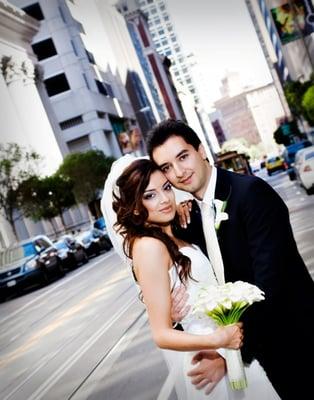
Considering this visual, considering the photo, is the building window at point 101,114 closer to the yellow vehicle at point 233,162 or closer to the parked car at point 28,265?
the yellow vehicle at point 233,162

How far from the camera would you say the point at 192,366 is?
2.71 meters

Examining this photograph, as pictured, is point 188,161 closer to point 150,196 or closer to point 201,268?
point 150,196

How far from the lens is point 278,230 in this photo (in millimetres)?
2506

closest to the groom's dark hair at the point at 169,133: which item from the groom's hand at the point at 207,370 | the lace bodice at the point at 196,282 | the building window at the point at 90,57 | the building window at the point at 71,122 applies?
the lace bodice at the point at 196,282

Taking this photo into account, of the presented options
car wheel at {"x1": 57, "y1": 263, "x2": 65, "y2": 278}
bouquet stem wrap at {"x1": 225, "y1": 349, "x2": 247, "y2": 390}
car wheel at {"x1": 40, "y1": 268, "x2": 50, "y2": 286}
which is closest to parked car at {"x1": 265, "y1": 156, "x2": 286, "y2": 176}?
car wheel at {"x1": 57, "y1": 263, "x2": 65, "y2": 278}

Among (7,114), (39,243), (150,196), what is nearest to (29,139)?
(7,114)

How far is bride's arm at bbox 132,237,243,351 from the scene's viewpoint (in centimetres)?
244

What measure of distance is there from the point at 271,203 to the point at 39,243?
2199 cm

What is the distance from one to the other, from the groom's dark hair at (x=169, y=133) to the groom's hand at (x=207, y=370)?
96 centimetres

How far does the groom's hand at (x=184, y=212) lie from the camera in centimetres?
296

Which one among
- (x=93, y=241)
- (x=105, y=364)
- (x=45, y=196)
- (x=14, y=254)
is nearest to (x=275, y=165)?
(x=45, y=196)

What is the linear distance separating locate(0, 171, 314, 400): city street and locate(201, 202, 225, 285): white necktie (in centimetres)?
314

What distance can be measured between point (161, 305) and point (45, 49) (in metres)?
77.3

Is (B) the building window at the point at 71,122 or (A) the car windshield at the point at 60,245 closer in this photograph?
(A) the car windshield at the point at 60,245
